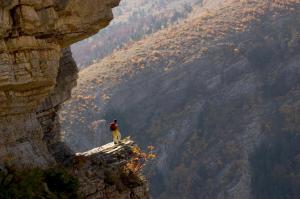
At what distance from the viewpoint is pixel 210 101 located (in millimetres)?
94562

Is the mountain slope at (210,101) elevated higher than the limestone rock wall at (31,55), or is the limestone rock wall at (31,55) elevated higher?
the limestone rock wall at (31,55)

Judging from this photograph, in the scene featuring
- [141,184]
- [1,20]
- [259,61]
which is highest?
[1,20]

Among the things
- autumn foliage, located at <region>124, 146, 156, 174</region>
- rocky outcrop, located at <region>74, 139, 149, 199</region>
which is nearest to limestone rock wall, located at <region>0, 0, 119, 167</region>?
rocky outcrop, located at <region>74, 139, 149, 199</region>

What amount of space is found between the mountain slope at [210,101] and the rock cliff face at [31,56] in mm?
63118

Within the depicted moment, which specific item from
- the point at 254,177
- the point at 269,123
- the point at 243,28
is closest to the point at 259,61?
the point at 243,28

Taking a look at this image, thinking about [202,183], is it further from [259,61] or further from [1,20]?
[1,20]

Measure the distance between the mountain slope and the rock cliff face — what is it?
63118 millimetres

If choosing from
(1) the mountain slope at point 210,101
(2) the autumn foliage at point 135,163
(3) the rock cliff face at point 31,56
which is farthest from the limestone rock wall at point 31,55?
(1) the mountain slope at point 210,101

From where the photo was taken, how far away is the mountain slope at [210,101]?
82750 millimetres

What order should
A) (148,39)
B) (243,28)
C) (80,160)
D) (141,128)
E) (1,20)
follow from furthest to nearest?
(148,39), (243,28), (141,128), (80,160), (1,20)

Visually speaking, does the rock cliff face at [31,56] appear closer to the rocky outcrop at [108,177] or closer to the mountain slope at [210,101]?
the rocky outcrop at [108,177]

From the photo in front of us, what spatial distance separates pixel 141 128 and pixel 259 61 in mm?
21584

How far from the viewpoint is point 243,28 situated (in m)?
108

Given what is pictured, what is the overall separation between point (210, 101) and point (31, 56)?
81.3 m
